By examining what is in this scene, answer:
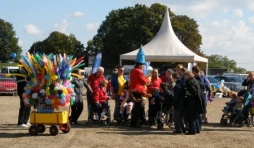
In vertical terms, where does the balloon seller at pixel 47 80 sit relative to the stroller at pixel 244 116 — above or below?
above

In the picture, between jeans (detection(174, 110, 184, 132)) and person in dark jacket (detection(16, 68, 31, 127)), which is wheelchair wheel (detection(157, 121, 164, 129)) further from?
person in dark jacket (detection(16, 68, 31, 127))

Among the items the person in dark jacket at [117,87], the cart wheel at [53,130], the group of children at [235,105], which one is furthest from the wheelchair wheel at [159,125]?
the cart wheel at [53,130]

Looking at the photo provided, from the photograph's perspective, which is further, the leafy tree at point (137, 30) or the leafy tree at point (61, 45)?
the leafy tree at point (61, 45)

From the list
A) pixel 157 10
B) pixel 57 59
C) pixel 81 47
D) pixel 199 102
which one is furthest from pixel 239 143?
pixel 81 47

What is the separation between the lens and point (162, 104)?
41.0ft

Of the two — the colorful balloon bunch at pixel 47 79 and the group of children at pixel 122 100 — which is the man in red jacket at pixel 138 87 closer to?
the group of children at pixel 122 100

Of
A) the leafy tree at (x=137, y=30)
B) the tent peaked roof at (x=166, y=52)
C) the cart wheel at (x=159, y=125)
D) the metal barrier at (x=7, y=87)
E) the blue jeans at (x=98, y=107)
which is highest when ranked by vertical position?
the leafy tree at (x=137, y=30)

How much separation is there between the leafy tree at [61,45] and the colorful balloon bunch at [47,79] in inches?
2991

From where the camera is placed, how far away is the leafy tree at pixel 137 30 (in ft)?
192

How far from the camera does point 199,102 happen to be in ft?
37.4

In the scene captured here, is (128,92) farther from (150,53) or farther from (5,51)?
(5,51)

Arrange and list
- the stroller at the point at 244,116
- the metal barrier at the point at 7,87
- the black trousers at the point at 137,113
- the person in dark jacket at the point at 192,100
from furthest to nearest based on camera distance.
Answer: the metal barrier at the point at 7,87 → the stroller at the point at 244,116 → the black trousers at the point at 137,113 → the person in dark jacket at the point at 192,100

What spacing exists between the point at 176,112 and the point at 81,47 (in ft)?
264

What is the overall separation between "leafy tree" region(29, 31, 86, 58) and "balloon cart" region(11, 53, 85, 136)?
7596cm
